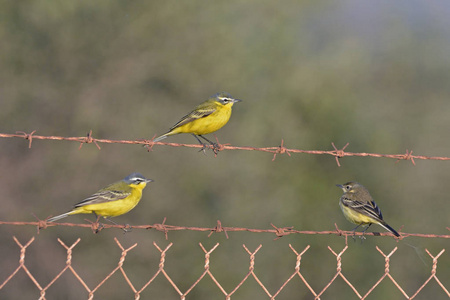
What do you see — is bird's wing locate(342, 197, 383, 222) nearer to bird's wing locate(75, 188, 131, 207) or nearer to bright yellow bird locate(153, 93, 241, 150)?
bright yellow bird locate(153, 93, 241, 150)

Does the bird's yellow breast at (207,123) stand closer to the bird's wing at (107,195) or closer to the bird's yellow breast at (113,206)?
the bird's yellow breast at (113,206)

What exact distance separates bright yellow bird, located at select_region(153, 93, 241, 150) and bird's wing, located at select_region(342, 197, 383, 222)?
6.12ft

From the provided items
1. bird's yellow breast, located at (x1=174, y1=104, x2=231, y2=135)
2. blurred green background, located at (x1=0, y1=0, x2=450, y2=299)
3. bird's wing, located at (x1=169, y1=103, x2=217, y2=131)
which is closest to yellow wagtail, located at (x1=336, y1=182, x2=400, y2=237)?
bird's yellow breast, located at (x1=174, y1=104, x2=231, y2=135)

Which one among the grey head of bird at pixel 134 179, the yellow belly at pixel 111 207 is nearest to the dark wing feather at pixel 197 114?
the grey head of bird at pixel 134 179

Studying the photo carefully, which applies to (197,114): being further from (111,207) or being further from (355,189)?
(355,189)

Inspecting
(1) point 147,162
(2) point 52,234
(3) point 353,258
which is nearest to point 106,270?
(2) point 52,234

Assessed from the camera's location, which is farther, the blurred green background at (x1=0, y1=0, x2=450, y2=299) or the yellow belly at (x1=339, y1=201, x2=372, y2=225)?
the blurred green background at (x1=0, y1=0, x2=450, y2=299)

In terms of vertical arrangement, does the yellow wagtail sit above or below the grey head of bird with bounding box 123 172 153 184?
below

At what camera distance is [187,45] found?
22.6 m

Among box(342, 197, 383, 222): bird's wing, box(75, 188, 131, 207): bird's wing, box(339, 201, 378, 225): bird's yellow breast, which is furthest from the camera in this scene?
box(339, 201, 378, 225): bird's yellow breast

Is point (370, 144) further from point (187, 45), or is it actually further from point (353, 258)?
point (187, 45)

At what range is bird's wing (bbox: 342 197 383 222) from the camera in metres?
7.33

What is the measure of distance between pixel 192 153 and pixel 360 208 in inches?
521

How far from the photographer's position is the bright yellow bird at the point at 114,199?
6.08m
